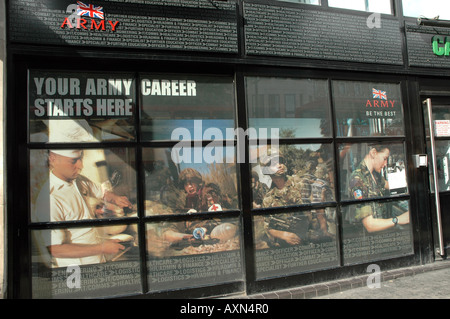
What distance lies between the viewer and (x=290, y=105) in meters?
4.95

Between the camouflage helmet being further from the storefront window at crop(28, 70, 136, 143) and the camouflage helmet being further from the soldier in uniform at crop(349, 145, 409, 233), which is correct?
the soldier in uniform at crop(349, 145, 409, 233)

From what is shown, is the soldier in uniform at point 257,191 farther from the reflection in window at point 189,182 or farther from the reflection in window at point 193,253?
the reflection in window at point 193,253

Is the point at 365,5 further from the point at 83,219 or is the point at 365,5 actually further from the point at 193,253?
the point at 83,219

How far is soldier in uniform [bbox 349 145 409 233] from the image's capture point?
522cm

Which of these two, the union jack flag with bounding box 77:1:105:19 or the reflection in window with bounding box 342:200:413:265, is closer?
the union jack flag with bounding box 77:1:105:19

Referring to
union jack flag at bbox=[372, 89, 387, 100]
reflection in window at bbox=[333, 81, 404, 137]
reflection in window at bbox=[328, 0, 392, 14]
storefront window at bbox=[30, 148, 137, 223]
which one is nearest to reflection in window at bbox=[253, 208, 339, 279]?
reflection in window at bbox=[333, 81, 404, 137]

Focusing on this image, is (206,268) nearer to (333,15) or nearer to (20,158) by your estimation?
(20,158)

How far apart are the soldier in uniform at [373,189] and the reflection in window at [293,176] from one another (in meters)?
0.55

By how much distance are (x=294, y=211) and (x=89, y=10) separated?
4.05m

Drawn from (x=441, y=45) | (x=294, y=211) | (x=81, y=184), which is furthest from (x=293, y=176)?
(x=441, y=45)

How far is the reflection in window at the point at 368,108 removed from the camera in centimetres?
522

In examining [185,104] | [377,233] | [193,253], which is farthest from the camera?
[377,233]

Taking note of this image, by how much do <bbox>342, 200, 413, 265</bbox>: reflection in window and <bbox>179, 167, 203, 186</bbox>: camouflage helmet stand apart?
8.03ft
